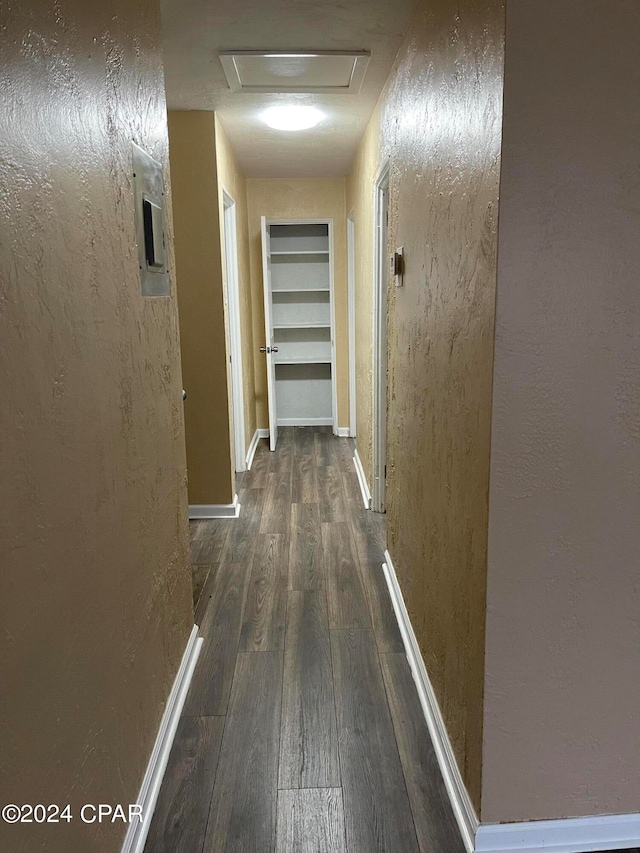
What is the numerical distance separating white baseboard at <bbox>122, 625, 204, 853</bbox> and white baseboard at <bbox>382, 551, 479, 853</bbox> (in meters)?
0.82

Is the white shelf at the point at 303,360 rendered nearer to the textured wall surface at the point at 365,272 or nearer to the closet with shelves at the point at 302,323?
the closet with shelves at the point at 302,323

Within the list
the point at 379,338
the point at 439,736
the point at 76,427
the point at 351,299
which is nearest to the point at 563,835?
the point at 439,736

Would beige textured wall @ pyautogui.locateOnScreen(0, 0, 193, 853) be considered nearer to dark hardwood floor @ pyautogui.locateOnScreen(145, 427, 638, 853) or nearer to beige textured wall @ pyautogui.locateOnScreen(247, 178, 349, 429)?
dark hardwood floor @ pyautogui.locateOnScreen(145, 427, 638, 853)

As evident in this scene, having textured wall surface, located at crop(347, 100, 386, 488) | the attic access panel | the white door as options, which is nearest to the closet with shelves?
the white door

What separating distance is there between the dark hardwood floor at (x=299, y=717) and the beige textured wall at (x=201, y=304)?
0.47m

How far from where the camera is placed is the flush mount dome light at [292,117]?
3.39 metres

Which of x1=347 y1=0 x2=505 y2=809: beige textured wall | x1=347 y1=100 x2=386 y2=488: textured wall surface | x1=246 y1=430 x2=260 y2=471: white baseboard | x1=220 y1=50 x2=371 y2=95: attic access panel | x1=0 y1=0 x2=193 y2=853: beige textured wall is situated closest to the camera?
x1=0 y1=0 x2=193 y2=853: beige textured wall

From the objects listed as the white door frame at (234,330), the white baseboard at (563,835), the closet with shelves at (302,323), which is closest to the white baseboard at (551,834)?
the white baseboard at (563,835)

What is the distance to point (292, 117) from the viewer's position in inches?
138

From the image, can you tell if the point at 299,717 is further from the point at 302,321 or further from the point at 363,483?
the point at 302,321

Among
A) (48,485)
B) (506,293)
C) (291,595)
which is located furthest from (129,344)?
(291,595)

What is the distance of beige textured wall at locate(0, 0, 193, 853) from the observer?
98 centimetres

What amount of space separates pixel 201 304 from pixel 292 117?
1.17 m

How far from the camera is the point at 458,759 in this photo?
5.66 feet
